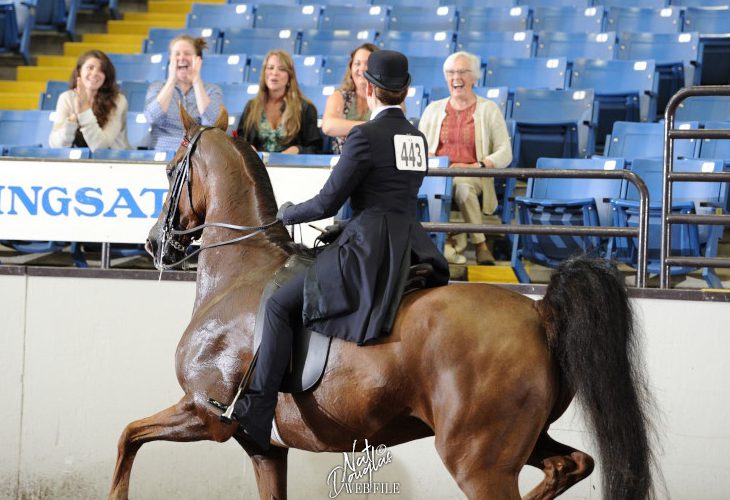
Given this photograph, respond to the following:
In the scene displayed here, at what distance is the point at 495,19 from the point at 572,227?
6.06 m

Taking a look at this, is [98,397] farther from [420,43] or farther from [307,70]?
[420,43]

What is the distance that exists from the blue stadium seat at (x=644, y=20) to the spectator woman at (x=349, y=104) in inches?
183

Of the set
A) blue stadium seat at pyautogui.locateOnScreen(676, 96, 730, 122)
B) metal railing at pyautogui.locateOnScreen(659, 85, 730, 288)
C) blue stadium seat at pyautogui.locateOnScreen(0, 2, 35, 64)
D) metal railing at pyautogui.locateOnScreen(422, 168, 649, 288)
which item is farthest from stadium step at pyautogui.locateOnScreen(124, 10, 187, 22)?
metal railing at pyautogui.locateOnScreen(659, 85, 730, 288)

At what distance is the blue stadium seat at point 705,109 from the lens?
8.89 meters

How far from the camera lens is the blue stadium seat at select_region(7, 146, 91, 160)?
7.47 meters

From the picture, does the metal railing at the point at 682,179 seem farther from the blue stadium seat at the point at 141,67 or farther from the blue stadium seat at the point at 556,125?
the blue stadium seat at the point at 141,67

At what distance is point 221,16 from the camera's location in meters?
12.4

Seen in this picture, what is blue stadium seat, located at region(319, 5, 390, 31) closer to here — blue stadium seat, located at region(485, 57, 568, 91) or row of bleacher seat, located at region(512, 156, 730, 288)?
blue stadium seat, located at region(485, 57, 568, 91)

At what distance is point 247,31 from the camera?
38.2 ft

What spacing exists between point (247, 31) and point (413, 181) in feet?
26.3

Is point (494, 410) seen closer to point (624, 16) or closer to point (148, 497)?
point (148, 497)

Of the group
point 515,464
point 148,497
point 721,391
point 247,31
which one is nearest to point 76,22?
point 247,31

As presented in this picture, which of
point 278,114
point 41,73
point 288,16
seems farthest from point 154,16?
point 278,114

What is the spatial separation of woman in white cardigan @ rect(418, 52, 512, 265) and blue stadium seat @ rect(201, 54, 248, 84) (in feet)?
11.5
